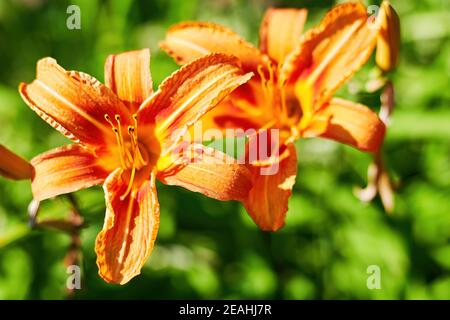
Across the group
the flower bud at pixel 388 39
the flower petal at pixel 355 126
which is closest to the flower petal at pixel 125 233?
the flower petal at pixel 355 126

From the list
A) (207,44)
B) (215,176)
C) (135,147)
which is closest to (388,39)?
(207,44)

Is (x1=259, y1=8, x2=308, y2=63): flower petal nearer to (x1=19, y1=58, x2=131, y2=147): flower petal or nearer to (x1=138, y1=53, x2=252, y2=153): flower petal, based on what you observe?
(x1=138, y1=53, x2=252, y2=153): flower petal

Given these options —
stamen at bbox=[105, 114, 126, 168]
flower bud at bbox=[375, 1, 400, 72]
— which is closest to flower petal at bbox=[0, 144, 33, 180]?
stamen at bbox=[105, 114, 126, 168]

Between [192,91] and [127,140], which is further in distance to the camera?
[127,140]

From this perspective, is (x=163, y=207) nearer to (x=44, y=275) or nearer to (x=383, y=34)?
(x=44, y=275)

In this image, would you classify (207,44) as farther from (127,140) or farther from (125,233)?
(125,233)

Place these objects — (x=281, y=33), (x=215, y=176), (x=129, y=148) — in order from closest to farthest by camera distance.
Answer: (x=215, y=176), (x=129, y=148), (x=281, y=33)

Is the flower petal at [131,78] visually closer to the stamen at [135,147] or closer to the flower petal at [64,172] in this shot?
the stamen at [135,147]
